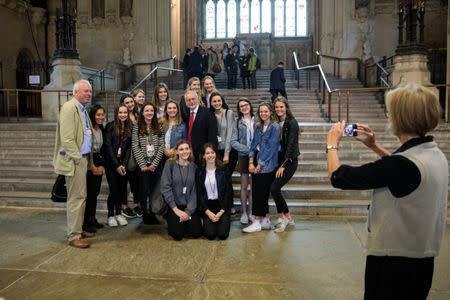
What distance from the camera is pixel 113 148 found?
5.62m

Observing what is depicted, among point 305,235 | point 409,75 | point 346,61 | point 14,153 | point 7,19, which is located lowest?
point 305,235

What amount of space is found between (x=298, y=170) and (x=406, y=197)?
5603 millimetres

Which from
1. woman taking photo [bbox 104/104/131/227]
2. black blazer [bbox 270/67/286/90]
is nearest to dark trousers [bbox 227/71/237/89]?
black blazer [bbox 270/67/286/90]

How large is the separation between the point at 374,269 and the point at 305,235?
121 inches

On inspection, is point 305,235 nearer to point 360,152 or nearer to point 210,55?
point 360,152

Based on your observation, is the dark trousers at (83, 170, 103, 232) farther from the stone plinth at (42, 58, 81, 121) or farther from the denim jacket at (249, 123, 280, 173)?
the stone plinth at (42, 58, 81, 121)

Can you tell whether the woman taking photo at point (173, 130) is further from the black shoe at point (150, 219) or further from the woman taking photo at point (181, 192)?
the black shoe at point (150, 219)

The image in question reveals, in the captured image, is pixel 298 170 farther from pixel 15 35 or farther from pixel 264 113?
pixel 15 35

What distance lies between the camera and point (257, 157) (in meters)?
5.51

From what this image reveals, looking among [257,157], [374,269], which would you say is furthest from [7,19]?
[374,269]

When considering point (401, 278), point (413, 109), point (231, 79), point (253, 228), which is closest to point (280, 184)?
point (253, 228)

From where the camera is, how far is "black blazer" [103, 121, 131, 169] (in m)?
5.57

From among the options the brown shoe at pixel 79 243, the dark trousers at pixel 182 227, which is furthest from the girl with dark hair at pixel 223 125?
the brown shoe at pixel 79 243

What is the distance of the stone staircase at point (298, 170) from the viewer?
21.0ft
